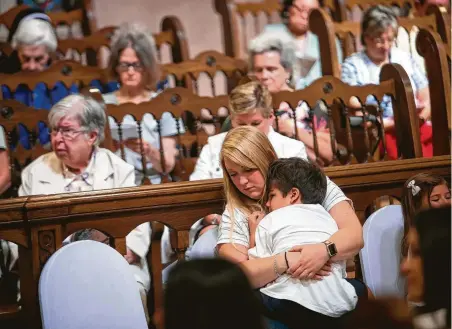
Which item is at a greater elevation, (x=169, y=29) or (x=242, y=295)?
(x=169, y=29)

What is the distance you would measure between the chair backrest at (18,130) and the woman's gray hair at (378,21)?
1519 mm

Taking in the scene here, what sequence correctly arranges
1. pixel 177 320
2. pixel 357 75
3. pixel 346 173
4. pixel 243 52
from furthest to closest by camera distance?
pixel 243 52 → pixel 357 75 → pixel 346 173 → pixel 177 320

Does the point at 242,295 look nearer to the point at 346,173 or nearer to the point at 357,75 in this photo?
the point at 346,173

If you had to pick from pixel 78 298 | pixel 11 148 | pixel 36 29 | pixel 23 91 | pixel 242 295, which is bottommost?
pixel 78 298

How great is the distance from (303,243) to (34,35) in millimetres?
1871

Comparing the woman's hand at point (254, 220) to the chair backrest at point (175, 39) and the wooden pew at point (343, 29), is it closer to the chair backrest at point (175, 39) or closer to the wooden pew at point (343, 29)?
the wooden pew at point (343, 29)

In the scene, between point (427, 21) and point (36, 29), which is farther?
Result: point (427, 21)

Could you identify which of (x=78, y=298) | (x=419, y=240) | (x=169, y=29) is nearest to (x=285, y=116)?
(x=169, y=29)

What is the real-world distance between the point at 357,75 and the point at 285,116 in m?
0.46

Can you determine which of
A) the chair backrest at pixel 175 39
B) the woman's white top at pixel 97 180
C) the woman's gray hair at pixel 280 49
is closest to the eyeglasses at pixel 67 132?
the woman's white top at pixel 97 180

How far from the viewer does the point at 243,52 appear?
14.9ft

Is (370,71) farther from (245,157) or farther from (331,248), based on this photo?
(331,248)

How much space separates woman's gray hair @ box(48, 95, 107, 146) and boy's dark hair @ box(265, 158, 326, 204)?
0.84 metres

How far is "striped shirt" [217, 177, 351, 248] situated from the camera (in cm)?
219
